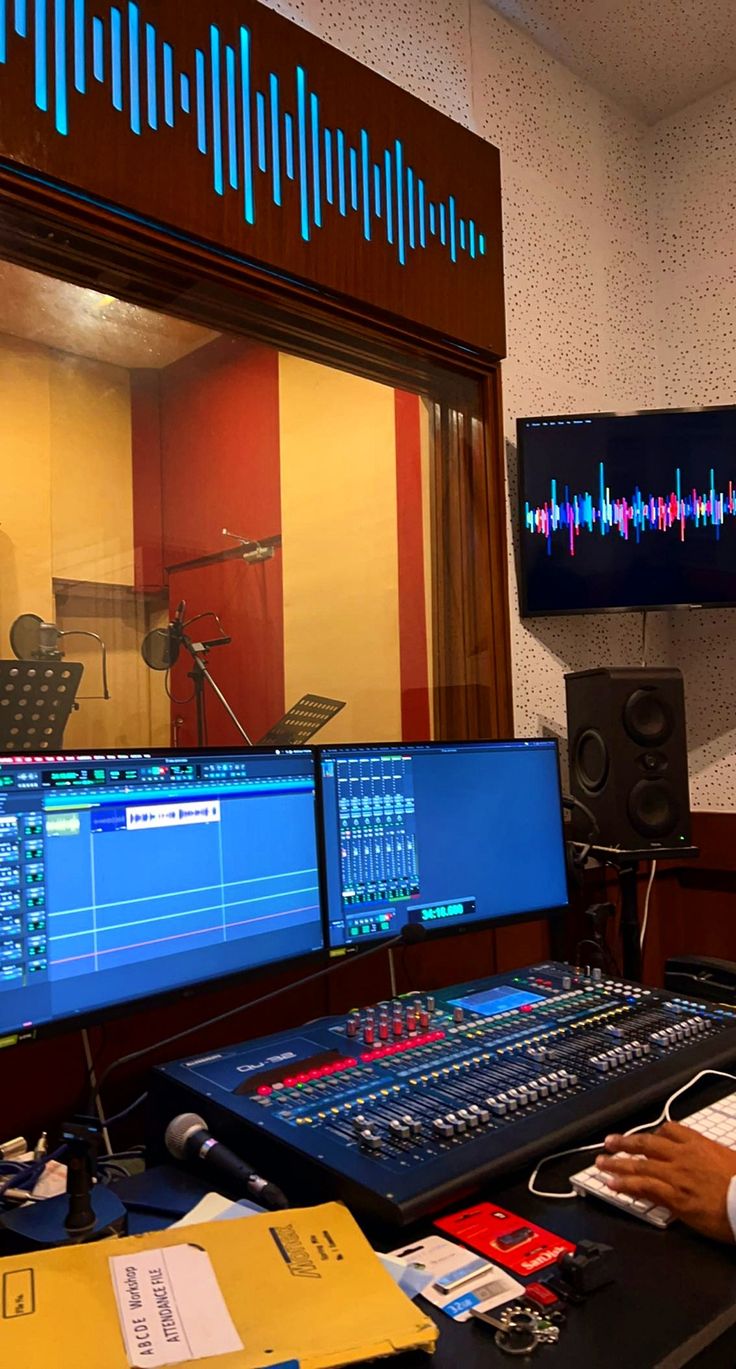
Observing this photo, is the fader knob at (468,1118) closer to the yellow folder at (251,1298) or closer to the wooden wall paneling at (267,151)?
the yellow folder at (251,1298)

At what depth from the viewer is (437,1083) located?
111 centimetres

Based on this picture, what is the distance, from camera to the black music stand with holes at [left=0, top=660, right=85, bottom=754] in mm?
1370

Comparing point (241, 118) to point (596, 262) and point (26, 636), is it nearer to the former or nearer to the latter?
point (26, 636)

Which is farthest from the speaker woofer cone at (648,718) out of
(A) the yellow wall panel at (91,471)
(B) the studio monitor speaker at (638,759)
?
(A) the yellow wall panel at (91,471)

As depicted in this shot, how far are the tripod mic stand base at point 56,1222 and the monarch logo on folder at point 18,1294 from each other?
0.08 metres

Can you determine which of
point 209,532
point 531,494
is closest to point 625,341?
point 531,494

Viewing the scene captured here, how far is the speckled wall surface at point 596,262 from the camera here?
7.78 feet

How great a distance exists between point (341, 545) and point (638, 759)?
0.98 meters

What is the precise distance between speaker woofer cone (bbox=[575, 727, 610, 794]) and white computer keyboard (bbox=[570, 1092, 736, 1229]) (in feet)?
3.00

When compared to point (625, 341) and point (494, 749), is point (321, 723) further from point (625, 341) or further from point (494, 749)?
point (625, 341)

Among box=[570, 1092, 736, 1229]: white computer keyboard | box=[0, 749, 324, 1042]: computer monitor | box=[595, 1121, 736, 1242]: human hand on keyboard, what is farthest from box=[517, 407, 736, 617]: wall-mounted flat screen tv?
box=[595, 1121, 736, 1242]: human hand on keyboard

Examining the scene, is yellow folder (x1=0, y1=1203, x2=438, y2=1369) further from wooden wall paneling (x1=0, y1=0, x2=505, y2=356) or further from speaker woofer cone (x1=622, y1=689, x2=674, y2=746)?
wooden wall paneling (x1=0, y1=0, x2=505, y2=356)

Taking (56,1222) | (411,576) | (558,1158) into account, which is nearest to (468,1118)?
(558,1158)

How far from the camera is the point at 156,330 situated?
6.53 ft
